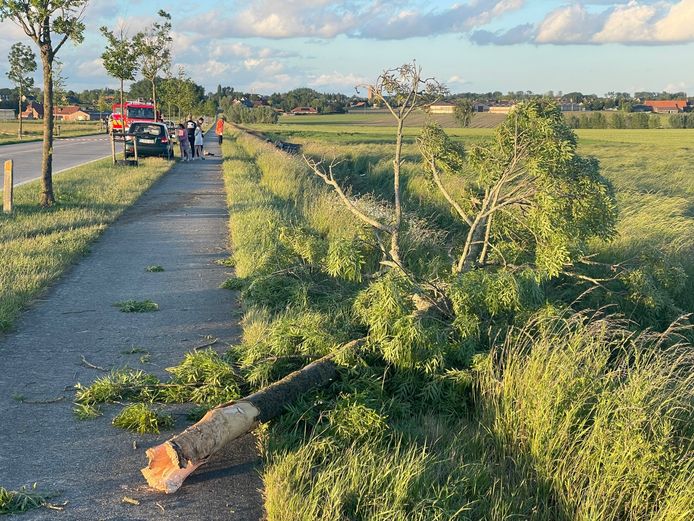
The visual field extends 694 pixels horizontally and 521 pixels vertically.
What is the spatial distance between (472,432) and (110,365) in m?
2.93

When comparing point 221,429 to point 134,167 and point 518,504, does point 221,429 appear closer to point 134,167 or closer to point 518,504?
point 518,504

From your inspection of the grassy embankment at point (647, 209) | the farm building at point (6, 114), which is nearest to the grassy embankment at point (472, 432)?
the grassy embankment at point (647, 209)

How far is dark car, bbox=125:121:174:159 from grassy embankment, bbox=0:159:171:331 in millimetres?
6527

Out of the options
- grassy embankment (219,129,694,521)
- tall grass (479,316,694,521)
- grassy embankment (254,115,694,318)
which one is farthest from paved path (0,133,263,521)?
grassy embankment (254,115,694,318)

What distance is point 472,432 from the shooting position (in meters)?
5.17

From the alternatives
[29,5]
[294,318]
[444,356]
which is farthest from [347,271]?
[29,5]

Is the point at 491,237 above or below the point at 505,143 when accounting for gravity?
below

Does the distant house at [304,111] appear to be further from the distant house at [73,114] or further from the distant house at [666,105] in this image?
the distant house at [666,105]

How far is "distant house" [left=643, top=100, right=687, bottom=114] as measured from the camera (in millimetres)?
121000

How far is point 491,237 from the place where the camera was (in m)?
7.60

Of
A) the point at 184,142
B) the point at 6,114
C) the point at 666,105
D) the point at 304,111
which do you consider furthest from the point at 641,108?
the point at 184,142

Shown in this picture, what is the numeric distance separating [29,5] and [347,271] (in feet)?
33.7

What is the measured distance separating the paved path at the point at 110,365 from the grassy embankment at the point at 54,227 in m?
0.23

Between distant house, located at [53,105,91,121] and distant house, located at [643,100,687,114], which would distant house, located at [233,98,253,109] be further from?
distant house, located at [643,100,687,114]
